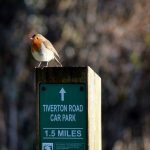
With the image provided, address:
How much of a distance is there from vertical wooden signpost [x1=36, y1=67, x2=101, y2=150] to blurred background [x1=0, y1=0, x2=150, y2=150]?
10.0 metres

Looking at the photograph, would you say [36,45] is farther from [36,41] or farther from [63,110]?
[63,110]

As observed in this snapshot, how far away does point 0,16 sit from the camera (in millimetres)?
15617

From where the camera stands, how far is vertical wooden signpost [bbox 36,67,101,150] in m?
4.45

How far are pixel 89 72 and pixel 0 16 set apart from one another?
11.3 m

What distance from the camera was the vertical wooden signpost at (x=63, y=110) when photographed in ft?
14.6

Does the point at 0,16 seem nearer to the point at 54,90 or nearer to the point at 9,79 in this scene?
the point at 9,79

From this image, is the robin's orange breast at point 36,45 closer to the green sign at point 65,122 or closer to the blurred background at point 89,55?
the green sign at point 65,122

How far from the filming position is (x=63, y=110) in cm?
445

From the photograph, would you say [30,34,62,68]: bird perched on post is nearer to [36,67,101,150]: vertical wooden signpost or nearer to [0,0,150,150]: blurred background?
[36,67,101,150]: vertical wooden signpost

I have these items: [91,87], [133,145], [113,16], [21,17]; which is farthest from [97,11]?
[91,87]

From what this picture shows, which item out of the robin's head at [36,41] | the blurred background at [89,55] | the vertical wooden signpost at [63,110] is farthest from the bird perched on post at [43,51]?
the blurred background at [89,55]

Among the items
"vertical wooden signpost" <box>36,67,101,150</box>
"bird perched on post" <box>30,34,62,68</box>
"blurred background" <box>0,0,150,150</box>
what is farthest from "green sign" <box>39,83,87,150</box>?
"blurred background" <box>0,0,150,150</box>

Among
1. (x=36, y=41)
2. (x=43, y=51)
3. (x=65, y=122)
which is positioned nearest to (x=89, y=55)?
(x=36, y=41)

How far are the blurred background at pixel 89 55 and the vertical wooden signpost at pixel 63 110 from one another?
33.0 feet
